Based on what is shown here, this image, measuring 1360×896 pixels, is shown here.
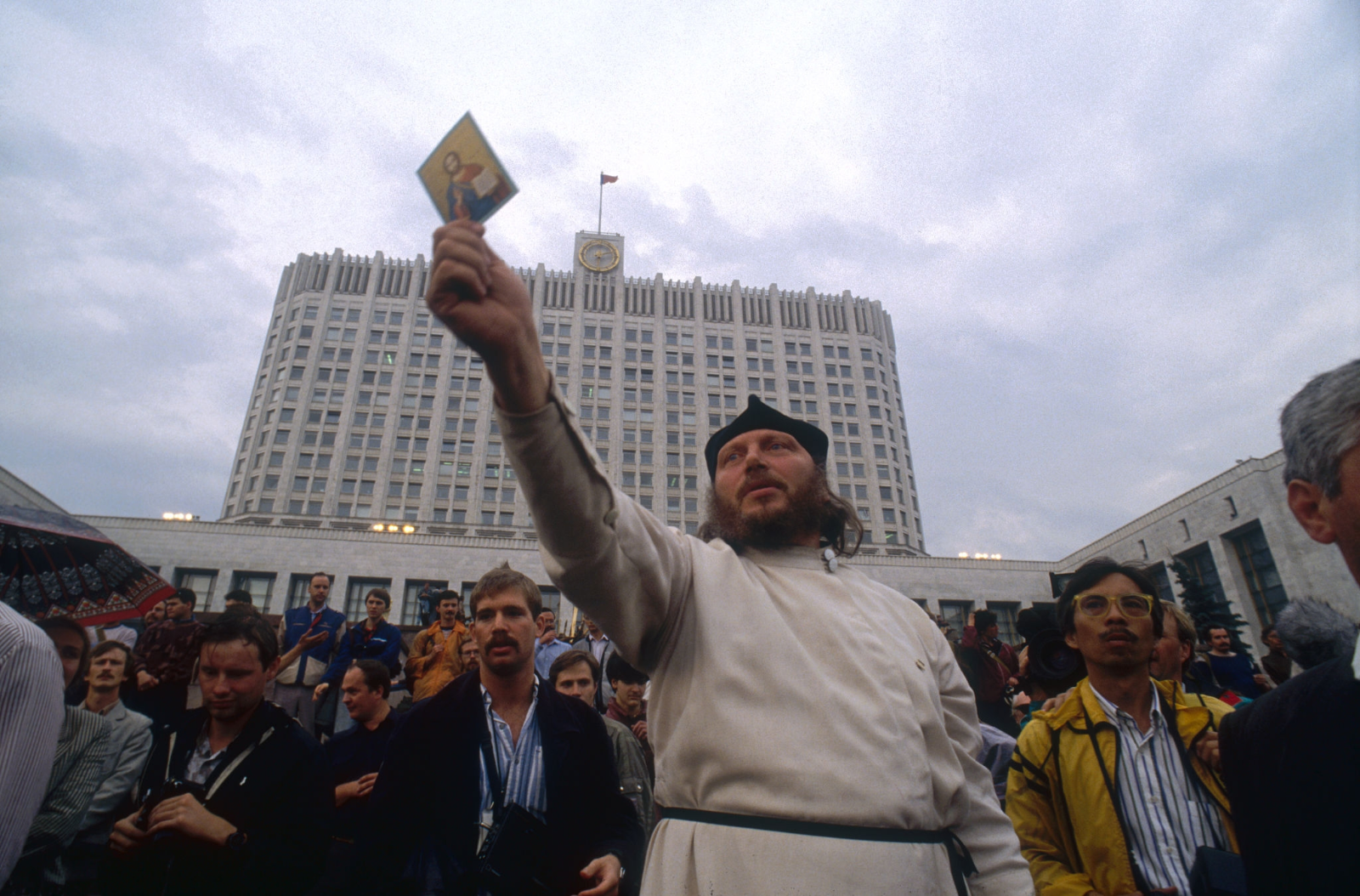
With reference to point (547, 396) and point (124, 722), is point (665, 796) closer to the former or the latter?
point (547, 396)

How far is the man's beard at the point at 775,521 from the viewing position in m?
2.29

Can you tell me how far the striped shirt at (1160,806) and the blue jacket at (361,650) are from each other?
7.29m

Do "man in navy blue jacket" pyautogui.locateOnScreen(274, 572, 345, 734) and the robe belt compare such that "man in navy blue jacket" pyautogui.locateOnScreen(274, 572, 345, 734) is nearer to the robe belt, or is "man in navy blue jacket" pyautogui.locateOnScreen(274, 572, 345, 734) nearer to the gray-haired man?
the robe belt

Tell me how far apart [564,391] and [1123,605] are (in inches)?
2326

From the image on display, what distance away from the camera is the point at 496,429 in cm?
4528

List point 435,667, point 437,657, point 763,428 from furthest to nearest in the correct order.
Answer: point 437,657
point 435,667
point 763,428

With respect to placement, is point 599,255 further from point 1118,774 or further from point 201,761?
point 1118,774

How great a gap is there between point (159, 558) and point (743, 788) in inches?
1716

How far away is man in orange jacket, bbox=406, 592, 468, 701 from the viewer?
281 inches

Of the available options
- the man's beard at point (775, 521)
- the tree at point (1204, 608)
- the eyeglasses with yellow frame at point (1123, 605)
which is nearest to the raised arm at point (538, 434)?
the man's beard at point (775, 521)

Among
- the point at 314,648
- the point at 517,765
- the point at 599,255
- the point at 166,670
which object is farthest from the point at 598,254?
the point at 517,765

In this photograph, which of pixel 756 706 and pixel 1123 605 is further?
pixel 1123 605

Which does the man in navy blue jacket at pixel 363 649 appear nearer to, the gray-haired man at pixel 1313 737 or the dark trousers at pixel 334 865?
the dark trousers at pixel 334 865

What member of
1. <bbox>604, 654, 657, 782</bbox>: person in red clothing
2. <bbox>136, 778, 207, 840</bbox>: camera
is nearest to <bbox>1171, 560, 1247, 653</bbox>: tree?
<bbox>604, 654, 657, 782</bbox>: person in red clothing
